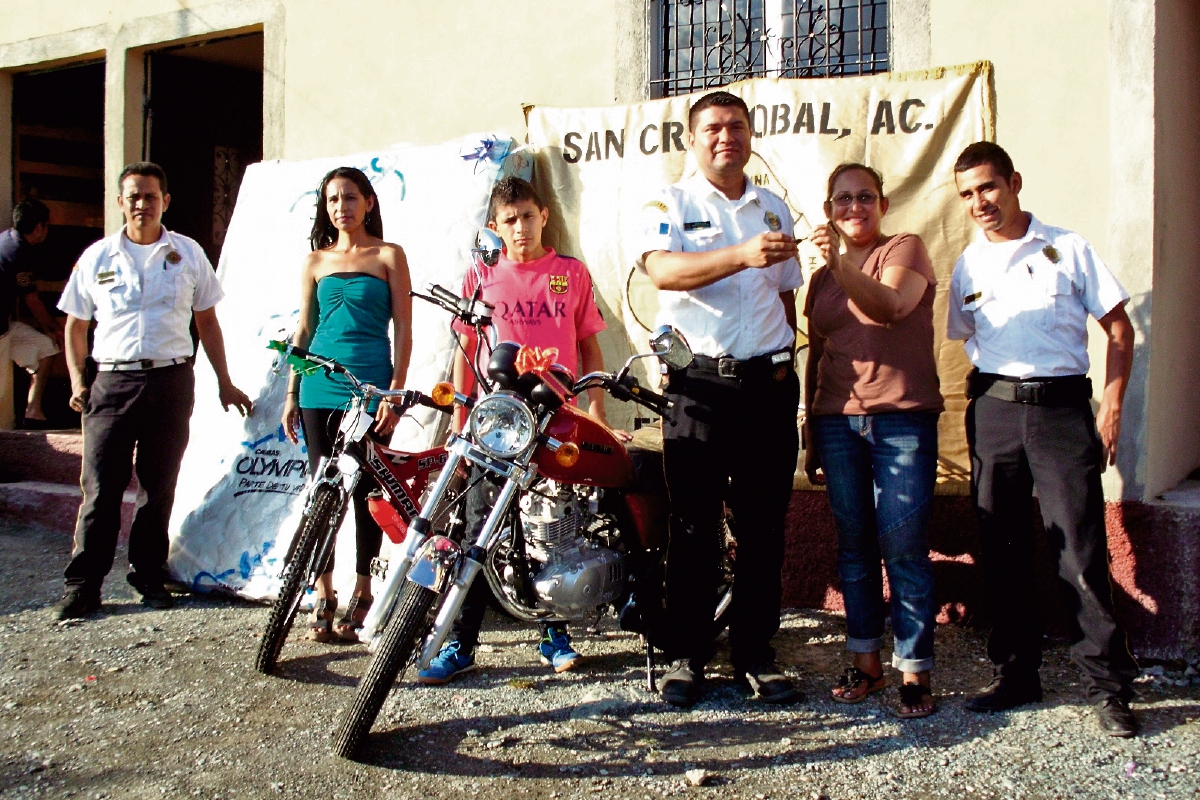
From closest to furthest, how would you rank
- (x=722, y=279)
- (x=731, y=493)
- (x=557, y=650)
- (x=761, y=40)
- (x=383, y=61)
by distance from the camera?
1. (x=722, y=279)
2. (x=731, y=493)
3. (x=557, y=650)
4. (x=761, y=40)
5. (x=383, y=61)

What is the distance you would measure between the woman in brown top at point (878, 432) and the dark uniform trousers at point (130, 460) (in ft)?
9.83

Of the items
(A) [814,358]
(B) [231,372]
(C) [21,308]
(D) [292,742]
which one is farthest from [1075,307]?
(C) [21,308]

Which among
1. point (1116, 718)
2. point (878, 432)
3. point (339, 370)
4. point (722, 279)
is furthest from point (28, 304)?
point (1116, 718)

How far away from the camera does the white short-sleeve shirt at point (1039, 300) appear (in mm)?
3412

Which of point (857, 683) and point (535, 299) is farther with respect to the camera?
point (535, 299)

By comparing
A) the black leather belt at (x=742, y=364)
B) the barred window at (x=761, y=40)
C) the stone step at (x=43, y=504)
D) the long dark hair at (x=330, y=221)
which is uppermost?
the barred window at (x=761, y=40)

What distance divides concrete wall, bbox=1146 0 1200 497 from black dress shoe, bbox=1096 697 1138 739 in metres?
1.12

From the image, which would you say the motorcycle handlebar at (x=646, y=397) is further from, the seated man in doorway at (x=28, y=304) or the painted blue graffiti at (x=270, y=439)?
the seated man in doorway at (x=28, y=304)

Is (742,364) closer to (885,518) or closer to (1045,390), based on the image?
(885,518)

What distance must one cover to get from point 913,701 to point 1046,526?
0.72 metres

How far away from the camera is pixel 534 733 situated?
338 centimetres

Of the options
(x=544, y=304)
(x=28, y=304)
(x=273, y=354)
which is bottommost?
(x=273, y=354)

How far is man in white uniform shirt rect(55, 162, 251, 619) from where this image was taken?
481 cm

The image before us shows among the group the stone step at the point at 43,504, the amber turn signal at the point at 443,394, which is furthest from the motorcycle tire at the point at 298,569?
the stone step at the point at 43,504
